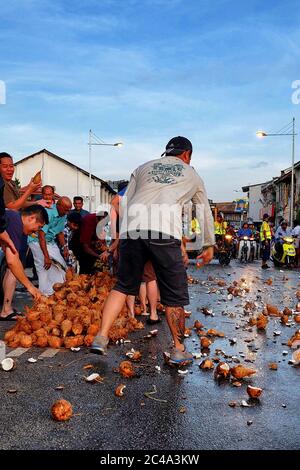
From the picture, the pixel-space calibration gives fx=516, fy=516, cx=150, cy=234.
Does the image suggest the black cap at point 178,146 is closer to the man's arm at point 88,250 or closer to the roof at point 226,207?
the man's arm at point 88,250

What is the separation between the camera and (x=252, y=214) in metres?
86.8

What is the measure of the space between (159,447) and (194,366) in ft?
6.48

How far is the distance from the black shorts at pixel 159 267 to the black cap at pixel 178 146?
92 centimetres

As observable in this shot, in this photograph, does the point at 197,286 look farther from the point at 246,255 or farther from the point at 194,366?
the point at 246,255

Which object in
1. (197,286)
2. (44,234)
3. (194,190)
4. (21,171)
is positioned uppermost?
(21,171)

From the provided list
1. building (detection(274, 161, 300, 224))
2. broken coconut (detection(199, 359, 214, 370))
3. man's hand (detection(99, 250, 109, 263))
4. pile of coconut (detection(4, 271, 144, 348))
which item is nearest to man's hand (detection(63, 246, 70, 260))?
man's hand (detection(99, 250, 109, 263))

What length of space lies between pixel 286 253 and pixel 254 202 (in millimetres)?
66296

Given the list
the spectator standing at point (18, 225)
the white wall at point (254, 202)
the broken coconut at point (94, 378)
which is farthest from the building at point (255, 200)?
the broken coconut at point (94, 378)

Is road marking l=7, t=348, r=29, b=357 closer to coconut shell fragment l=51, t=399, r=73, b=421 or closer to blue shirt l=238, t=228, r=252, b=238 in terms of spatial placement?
coconut shell fragment l=51, t=399, r=73, b=421

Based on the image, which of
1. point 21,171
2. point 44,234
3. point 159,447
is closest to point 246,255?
point 44,234

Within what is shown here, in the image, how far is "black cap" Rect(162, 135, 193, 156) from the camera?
5.21 meters

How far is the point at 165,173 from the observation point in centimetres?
500

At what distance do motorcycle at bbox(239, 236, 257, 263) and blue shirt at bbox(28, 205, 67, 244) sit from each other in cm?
1426

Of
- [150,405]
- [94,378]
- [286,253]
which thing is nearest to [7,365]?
[94,378]
